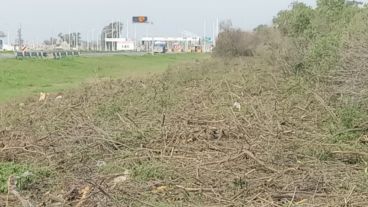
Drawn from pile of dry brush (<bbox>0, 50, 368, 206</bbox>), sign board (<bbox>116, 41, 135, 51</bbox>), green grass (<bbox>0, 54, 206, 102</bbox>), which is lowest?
sign board (<bbox>116, 41, 135, 51</bbox>)

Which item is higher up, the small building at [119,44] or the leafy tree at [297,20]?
the leafy tree at [297,20]

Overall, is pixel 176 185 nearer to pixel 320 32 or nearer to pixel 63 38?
pixel 320 32

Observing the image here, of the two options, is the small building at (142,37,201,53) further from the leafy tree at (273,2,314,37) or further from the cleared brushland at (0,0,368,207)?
the cleared brushland at (0,0,368,207)

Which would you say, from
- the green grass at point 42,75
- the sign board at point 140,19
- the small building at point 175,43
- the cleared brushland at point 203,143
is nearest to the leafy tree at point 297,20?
the cleared brushland at point 203,143

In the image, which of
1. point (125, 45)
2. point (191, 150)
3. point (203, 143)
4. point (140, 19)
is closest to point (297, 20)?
point (203, 143)

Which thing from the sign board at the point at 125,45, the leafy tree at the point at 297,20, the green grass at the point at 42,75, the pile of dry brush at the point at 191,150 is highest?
the leafy tree at the point at 297,20

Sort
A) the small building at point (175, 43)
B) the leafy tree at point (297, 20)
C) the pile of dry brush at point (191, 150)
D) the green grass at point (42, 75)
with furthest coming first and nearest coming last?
the small building at point (175, 43), the leafy tree at point (297, 20), the green grass at point (42, 75), the pile of dry brush at point (191, 150)

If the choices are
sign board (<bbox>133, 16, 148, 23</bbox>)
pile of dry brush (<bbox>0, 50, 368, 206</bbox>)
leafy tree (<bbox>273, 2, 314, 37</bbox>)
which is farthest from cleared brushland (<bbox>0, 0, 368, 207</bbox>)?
sign board (<bbox>133, 16, 148, 23</bbox>)

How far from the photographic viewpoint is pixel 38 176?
8.51 m

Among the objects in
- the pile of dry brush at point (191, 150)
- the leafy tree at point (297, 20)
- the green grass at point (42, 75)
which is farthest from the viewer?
the leafy tree at point (297, 20)

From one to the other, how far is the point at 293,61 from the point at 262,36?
14.8 m

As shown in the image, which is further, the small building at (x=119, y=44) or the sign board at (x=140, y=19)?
the sign board at (x=140, y=19)

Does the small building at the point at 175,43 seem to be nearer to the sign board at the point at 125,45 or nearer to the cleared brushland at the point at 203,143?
the sign board at the point at 125,45

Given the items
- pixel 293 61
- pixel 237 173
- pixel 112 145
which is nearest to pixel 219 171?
pixel 237 173
